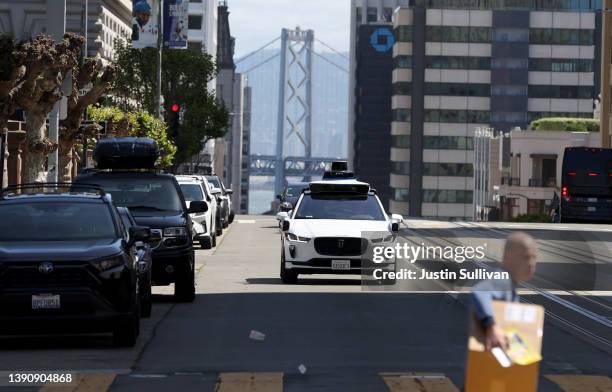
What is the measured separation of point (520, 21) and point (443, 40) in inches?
360

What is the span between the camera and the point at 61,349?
17000 mm

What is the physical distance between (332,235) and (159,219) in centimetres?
441

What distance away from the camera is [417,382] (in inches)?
565

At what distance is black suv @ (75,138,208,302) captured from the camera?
2328 centimetres

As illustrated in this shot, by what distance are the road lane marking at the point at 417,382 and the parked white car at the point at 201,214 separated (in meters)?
24.8

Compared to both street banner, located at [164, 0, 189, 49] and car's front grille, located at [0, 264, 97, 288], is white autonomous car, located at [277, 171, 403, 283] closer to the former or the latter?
car's front grille, located at [0, 264, 97, 288]

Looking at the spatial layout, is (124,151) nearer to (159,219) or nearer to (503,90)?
(159,219)

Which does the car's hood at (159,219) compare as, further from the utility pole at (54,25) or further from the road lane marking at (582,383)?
the utility pole at (54,25)

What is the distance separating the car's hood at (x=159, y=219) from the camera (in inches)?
932

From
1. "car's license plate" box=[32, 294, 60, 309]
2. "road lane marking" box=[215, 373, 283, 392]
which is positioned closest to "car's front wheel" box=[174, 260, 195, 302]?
"car's license plate" box=[32, 294, 60, 309]

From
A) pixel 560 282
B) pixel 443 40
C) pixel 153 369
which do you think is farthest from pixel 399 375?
pixel 443 40

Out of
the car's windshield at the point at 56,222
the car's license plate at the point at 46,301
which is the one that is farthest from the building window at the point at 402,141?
the car's license plate at the point at 46,301

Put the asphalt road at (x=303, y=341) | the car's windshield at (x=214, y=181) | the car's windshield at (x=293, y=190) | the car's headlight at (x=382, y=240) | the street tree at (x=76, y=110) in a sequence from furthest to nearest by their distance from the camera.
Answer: the car's windshield at (x=214, y=181) < the car's windshield at (x=293, y=190) < the street tree at (x=76, y=110) < the car's headlight at (x=382, y=240) < the asphalt road at (x=303, y=341)

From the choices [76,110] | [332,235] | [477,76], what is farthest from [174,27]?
[332,235]
